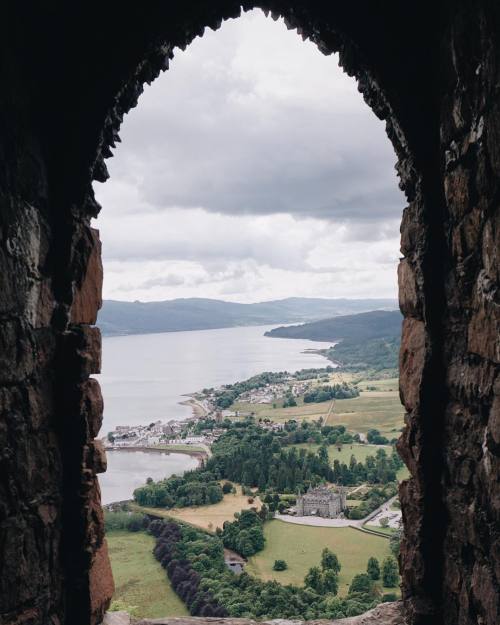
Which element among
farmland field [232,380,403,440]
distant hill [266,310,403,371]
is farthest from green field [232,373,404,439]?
distant hill [266,310,403,371]

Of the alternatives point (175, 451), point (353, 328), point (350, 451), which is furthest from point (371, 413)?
point (353, 328)

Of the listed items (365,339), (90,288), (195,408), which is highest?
(90,288)

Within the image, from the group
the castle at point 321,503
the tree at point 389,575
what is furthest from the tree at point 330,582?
the castle at point 321,503

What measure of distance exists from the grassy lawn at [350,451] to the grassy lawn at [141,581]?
10174mm

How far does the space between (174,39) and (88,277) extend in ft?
4.90

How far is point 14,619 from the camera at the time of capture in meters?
2.55

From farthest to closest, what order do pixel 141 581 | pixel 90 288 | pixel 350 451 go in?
pixel 350 451, pixel 141 581, pixel 90 288

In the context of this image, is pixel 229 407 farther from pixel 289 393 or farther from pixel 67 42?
pixel 67 42

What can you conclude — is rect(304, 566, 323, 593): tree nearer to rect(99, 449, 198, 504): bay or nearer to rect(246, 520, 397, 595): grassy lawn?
rect(246, 520, 397, 595): grassy lawn

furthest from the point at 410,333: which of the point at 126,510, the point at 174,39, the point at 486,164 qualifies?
the point at 126,510

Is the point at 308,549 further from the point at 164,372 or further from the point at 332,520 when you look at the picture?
the point at 164,372

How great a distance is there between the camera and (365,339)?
218ft

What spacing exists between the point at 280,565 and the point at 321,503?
141 inches

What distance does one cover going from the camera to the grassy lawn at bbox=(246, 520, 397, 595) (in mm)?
11520
